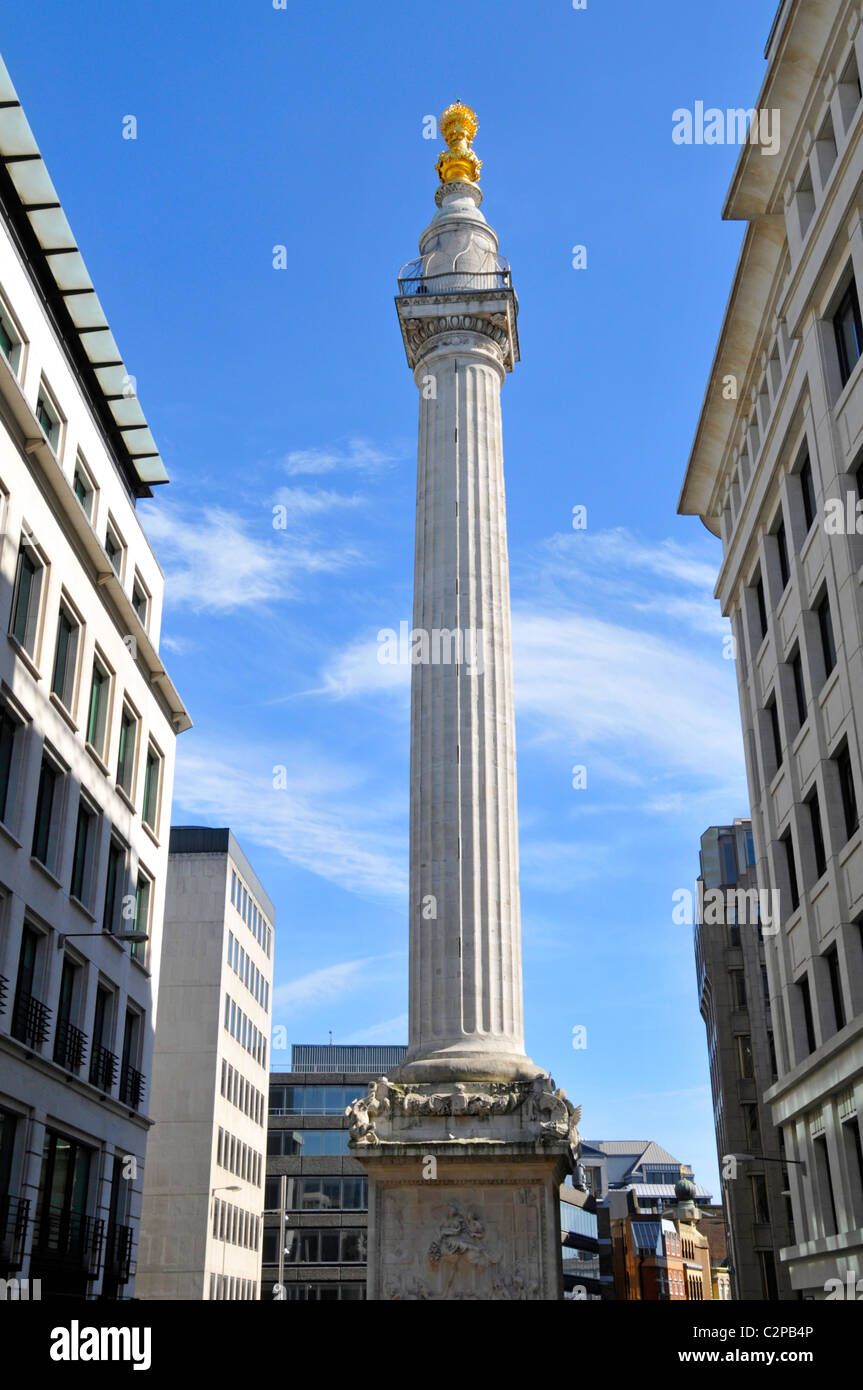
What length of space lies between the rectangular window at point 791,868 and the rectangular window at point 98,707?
17213 millimetres

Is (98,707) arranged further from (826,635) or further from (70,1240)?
(826,635)

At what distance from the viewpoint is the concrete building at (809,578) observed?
2447 cm

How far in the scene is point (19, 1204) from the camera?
83.2 ft

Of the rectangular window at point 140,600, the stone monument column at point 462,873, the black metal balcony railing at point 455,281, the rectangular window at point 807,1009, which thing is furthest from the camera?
the black metal balcony railing at point 455,281

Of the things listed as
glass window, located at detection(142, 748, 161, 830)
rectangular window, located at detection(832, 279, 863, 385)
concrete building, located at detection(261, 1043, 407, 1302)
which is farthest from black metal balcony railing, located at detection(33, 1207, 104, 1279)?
concrete building, located at detection(261, 1043, 407, 1302)

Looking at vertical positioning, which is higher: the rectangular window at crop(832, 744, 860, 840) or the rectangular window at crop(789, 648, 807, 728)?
the rectangular window at crop(789, 648, 807, 728)

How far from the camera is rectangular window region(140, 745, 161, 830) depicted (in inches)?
1526

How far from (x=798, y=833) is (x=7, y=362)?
19.4m

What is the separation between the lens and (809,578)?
28.1 meters

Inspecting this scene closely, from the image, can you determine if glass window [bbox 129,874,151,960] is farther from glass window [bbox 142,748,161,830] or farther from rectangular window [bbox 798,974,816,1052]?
rectangular window [bbox 798,974,816,1052]

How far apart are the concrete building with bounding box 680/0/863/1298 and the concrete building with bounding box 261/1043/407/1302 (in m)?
52.3

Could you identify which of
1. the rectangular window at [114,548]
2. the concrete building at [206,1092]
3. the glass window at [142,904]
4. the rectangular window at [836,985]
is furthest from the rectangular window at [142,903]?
the concrete building at [206,1092]

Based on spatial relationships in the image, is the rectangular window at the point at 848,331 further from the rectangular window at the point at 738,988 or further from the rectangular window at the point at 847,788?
the rectangular window at the point at 738,988
